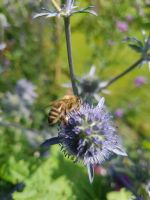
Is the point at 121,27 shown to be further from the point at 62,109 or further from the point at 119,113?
the point at 62,109

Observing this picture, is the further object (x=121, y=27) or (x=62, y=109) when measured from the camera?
(x=121, y=27)

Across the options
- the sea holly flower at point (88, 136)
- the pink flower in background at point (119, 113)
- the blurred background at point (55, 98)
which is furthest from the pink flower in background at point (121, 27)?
the sea holly flower at point (88, 136)

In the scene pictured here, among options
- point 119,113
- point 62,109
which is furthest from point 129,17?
point 62,109

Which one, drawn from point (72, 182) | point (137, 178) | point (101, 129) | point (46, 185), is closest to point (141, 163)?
point (137, 178)

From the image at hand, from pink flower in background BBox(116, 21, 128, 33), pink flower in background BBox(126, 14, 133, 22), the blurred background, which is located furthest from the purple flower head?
pink flower in background BBox(126, 14, 133, 22)

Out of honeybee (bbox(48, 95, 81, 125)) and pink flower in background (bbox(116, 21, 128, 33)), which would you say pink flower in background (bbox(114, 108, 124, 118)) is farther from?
honeybee (bbox(48, 95, 81, 125))

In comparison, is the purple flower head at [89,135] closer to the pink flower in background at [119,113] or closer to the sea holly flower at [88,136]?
the sea holly flower at [88,136]
